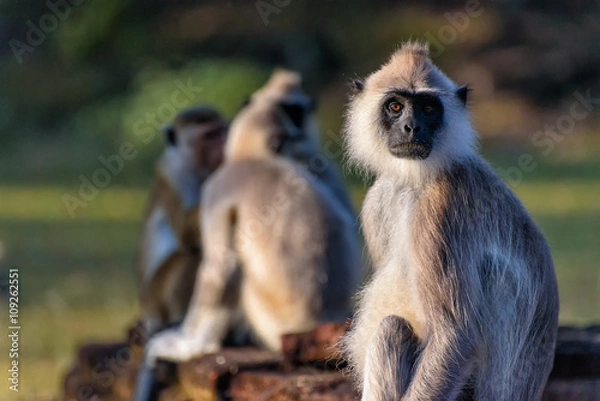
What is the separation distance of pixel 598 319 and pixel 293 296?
368cm

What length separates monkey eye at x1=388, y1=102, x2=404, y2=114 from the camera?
160 inches

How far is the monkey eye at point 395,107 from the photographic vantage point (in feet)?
13.4

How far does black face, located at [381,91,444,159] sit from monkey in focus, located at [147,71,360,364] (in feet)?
8.06

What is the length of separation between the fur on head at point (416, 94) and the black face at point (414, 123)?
0.04ft

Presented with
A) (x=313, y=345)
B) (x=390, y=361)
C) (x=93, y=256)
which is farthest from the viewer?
(x=93, y=256)

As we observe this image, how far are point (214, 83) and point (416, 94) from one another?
11366mm

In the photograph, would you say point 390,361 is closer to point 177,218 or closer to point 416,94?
point 416,94

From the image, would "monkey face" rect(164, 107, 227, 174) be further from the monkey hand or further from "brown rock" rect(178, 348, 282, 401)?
"brown rock" rect(178, 348, 282, 401)

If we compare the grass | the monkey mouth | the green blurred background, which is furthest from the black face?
the green blurred background

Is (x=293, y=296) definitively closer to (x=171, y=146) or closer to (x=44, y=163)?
A: (x=171, y=146)

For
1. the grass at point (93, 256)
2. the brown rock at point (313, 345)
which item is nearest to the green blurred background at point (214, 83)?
the grass at point (93, 256)

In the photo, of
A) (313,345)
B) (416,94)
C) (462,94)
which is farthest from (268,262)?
(416,94)

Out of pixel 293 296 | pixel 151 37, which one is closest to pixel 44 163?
pixel 151 37

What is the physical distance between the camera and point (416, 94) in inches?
157
